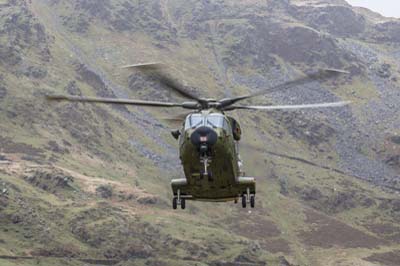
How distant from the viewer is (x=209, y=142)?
37.5 metres

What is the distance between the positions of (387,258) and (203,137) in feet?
513

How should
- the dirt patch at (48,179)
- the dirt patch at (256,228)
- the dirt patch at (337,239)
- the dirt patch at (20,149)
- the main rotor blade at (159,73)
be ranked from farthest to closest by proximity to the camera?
the dirt patch at (20,149) → the dirt patch at (337,239) → the dirt patch at (256,228) → the dirt patch at (48,179) → the main rotor blade at (159,73)

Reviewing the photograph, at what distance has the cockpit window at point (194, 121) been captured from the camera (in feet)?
126

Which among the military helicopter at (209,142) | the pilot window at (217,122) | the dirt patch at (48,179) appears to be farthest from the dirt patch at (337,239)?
the pilot window at (217,122)

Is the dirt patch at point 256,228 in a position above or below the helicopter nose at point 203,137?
below

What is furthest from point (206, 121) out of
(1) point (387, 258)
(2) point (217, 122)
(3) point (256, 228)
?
(3) point (256, 228)

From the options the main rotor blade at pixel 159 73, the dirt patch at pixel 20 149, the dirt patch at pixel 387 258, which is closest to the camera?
the main rotor blade at pixel 159 73

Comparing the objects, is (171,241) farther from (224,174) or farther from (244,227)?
(224,174)

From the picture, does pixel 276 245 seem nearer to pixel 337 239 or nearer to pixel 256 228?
pixel 256 228

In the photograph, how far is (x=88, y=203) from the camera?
7032 inches

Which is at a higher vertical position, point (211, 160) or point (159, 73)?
point (159, 73)

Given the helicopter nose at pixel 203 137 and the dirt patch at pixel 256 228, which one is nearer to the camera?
the helicopter nose at pixel 203 137

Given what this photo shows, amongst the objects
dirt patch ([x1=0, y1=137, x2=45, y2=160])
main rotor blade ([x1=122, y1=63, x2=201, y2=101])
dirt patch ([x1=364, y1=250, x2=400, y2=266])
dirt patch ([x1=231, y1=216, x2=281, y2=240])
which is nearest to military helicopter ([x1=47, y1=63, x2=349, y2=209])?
main rotor blade ([x1=122, y1=63, x2=201, y2=101])

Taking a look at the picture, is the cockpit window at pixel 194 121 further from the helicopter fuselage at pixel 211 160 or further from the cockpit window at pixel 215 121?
the cockpit window at pixel 215 121
